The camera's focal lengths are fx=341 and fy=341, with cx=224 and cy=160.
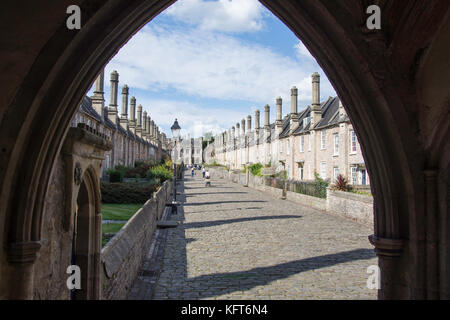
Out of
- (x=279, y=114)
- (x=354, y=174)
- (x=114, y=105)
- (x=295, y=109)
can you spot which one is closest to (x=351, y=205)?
(x=354, y=174)

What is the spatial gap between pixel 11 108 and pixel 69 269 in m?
1.88

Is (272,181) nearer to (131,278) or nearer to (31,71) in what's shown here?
(131,278)

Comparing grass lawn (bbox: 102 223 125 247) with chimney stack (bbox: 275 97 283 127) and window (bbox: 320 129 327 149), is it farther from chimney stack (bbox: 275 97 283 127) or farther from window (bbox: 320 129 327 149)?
chimney stack (bbox: 275 97 283 127)

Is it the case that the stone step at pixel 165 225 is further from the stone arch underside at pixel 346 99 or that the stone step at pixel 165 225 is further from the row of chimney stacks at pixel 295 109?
the row of chimney stacks at pixel 295 109

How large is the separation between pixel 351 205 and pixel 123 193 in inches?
480

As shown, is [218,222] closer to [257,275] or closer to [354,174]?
[257,275]

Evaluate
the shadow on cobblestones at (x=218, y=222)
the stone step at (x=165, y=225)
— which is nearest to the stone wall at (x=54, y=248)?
the stone step at (x=165, y=225)

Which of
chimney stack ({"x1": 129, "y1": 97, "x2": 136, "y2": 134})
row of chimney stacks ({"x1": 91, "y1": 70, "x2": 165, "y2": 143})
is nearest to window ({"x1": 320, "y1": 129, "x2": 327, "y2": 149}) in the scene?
row of chimney stacks ({"x1": 91, "y1": 70, "x2": 165, "y2": 143})

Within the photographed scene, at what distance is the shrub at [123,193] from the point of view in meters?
18.8

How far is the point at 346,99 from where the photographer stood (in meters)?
3.75

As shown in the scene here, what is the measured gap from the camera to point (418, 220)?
3.37 m

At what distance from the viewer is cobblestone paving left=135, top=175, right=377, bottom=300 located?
733 centimetres

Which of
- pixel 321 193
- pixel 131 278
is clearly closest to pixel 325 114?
pixel 321 193

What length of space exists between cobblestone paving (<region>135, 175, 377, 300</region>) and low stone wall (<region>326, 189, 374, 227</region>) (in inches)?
20.7
